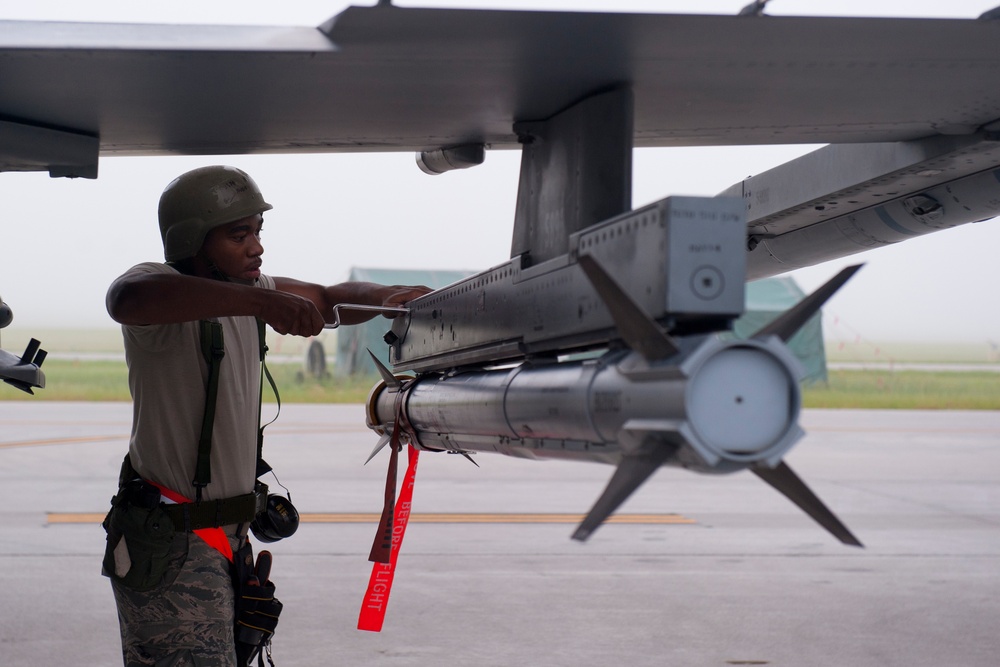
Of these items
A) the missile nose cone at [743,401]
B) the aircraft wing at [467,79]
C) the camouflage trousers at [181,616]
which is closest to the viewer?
the missile nose cone at [743,401]

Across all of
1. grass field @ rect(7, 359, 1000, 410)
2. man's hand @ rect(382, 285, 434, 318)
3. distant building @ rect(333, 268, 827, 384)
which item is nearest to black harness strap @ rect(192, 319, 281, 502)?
man's hand @ rect(382, 285, 434, 318)

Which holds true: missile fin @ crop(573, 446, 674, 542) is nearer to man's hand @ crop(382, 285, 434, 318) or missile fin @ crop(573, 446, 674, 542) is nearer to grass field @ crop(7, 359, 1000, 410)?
man's hand @ crop(382, 285, 434, 318)

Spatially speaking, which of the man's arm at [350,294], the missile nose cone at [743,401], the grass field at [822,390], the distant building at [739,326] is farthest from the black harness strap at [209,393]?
the grass field at [822,390]

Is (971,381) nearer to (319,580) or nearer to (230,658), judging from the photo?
(319,580)

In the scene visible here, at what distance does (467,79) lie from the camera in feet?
11.2

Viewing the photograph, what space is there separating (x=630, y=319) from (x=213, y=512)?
1719 millimetres

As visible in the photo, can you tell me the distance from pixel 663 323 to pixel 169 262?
6.27 ft

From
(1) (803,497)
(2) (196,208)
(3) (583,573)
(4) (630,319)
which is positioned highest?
(2) (196,208)

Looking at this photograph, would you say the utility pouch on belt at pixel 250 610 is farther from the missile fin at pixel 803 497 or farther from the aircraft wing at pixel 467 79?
the missile fin at pixel 803 497

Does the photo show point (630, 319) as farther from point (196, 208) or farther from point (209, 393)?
point (196, 208)

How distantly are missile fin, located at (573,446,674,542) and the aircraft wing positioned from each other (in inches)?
48.3

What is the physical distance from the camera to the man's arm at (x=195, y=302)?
3.07 meters

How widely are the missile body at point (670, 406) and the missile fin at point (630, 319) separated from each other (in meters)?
0.04

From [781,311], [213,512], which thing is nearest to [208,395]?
[213,512]
